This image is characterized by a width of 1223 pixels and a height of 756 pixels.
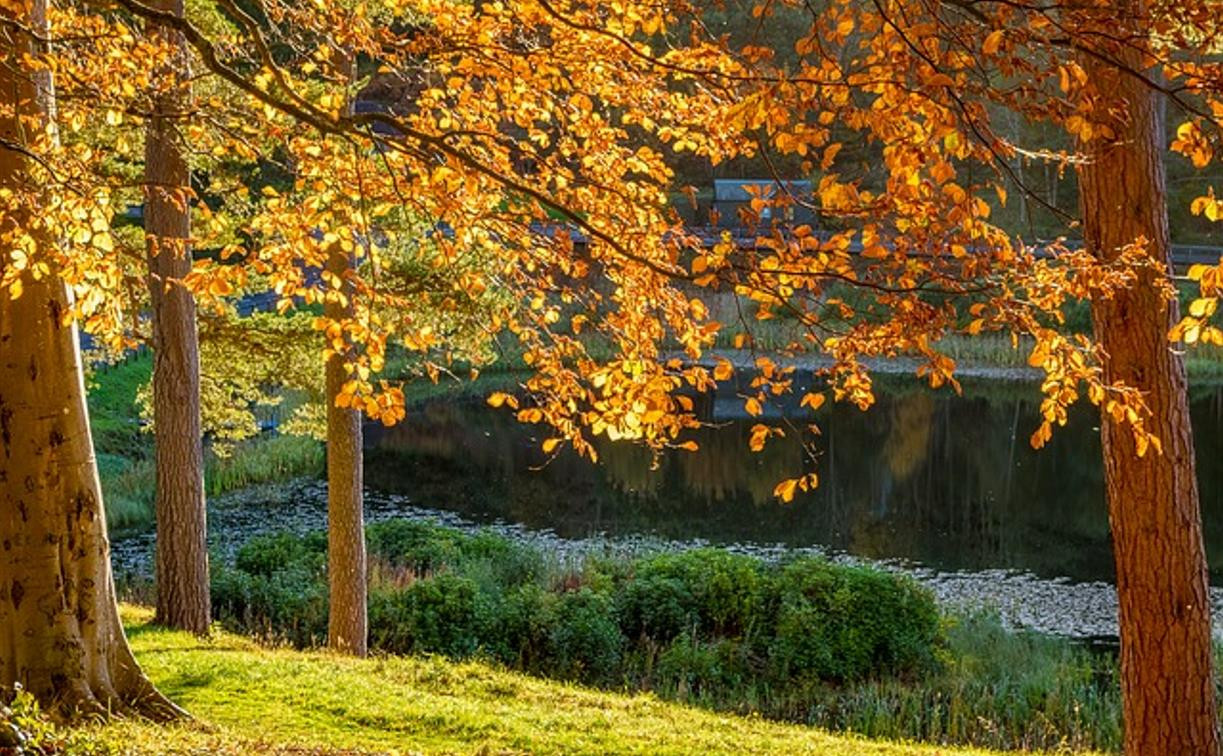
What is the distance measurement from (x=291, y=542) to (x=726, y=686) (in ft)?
19.4

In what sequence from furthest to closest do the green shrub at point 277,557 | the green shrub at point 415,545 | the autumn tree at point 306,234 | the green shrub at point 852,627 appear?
the green shrub at point 415,545, the green shrub at point 277,557, the green shrub at point 852,627, the autumn tree at point 306,234

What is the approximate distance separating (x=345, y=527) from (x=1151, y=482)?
7.55m

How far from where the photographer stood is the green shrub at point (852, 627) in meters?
14.1

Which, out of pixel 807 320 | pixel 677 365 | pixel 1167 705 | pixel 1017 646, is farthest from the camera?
pixel 1017 646

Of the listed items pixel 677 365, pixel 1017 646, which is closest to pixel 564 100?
pixel 677 365

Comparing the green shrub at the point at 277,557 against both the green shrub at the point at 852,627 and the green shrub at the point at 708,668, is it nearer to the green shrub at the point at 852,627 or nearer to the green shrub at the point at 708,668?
the green shrub at the point at 708,668

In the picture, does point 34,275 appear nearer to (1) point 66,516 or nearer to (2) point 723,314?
(1) point 66,516

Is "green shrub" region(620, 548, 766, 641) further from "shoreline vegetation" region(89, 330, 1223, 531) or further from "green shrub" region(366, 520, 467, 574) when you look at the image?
"shoreline vegetation" region(89, 330, 1223, 531)

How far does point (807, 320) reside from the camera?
5355 mm

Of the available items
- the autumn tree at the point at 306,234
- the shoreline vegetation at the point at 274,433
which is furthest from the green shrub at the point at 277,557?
the autumn tree at the point at 306,234

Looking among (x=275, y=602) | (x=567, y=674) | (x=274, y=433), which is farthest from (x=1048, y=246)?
(x=274, y=433)

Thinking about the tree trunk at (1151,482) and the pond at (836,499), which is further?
the pond at (836,499)

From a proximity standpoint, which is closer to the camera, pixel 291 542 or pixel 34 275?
pixel 34 275

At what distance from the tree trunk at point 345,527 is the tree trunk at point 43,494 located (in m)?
5.70
